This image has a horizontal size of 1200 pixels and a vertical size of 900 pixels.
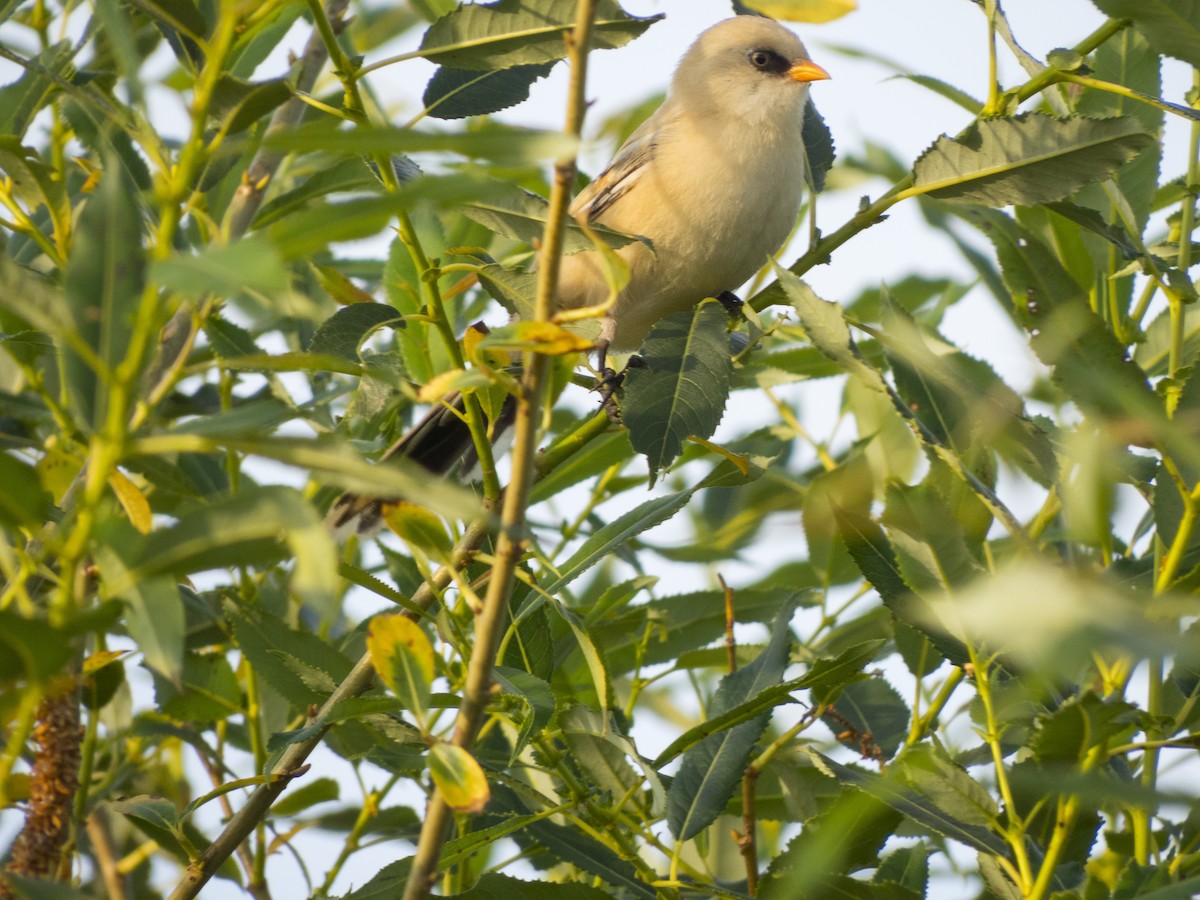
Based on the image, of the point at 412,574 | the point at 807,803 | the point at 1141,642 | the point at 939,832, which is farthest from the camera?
the point at 412,574

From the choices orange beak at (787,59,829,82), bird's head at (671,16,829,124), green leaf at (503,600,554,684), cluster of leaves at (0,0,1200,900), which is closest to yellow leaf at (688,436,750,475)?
cluster of leaves at (0,0,1200,900)

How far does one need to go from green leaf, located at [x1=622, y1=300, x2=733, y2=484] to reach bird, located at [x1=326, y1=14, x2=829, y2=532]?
98 cm

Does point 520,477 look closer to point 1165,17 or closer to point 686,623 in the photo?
point 1165,17

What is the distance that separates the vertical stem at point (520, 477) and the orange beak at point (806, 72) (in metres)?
2.64

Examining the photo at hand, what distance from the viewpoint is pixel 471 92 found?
228cm

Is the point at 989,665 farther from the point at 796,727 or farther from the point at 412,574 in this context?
the point at 412,574

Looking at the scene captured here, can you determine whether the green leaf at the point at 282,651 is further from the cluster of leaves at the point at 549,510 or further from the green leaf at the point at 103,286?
the green leaf at the point at 103,286

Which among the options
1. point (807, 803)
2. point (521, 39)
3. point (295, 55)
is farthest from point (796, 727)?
point (295, 55)

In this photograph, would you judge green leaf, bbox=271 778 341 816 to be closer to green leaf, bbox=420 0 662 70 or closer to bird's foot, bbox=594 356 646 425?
bird's foot, bbox=594 356 646 425

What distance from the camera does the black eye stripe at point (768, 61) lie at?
13.3 ft

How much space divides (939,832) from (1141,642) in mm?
1035

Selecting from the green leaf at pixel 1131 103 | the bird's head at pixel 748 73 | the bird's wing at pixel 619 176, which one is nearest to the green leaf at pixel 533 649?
the green leaf at pixel 1131 103

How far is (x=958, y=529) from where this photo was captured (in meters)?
2.19

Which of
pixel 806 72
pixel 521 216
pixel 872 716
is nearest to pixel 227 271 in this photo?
pixel 521 216
